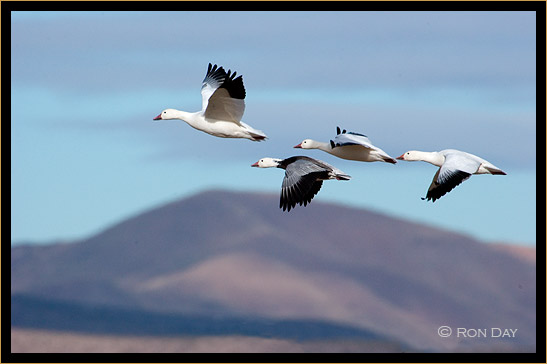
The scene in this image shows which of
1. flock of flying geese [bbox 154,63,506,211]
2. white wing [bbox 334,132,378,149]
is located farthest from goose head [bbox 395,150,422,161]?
white wing [bbox 334,132,378,149]

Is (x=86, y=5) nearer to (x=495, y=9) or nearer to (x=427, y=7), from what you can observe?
(x=427, y=7)

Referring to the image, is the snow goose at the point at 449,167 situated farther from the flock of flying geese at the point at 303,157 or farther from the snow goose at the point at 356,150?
the snow goose at the point at 356,150

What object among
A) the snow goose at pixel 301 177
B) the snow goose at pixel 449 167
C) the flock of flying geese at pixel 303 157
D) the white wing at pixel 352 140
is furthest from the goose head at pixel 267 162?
the snow goose at pixel 449 167

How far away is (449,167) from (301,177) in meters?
2.01

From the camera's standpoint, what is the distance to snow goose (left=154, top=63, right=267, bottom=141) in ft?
47.4

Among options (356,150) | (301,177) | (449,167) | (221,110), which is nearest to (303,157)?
(301,177)

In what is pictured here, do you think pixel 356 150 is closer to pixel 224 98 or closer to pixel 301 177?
pixel 301 177

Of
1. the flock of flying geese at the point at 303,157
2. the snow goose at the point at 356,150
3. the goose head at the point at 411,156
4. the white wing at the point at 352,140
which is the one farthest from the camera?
the goose head at the point at 411,156

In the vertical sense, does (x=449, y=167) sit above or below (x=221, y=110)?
below

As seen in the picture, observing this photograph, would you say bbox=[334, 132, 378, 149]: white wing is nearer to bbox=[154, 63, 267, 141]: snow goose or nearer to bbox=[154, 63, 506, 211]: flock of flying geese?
bbox=[154, 63, 506, 211]: flock of flying geese

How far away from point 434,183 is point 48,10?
19.9 feet

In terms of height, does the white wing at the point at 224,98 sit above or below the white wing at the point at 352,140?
above

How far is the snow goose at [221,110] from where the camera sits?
14.5 meters

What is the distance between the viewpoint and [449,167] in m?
14.2
